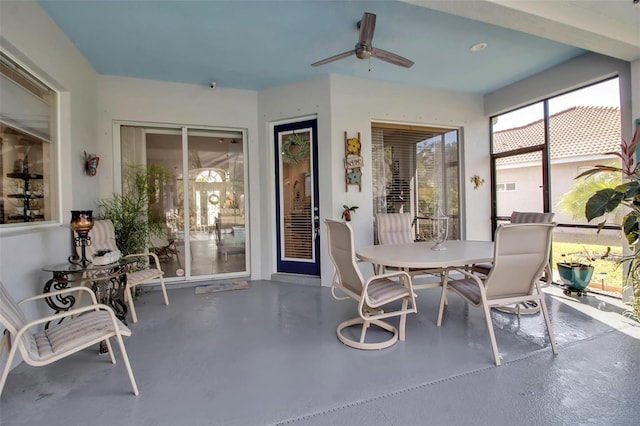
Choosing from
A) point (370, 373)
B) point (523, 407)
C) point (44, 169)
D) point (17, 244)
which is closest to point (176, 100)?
point (44, 169)

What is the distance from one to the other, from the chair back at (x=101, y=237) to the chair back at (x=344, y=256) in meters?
2.62

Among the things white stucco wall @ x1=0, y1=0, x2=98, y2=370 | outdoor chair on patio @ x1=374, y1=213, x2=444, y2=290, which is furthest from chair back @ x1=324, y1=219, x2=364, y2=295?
white stucco wall @ x1=0, y1=0, x2=98, y2=370

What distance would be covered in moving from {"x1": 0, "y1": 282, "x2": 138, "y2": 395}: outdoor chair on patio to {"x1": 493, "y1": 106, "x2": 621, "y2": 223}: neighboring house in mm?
5209

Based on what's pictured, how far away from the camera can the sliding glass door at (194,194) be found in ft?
14.8

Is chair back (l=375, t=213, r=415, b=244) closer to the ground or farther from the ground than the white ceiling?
closer to the ground

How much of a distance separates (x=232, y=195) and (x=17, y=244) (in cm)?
281

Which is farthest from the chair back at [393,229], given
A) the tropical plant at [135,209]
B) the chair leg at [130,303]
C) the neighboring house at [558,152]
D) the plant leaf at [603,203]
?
the tropical plant at [135,209]

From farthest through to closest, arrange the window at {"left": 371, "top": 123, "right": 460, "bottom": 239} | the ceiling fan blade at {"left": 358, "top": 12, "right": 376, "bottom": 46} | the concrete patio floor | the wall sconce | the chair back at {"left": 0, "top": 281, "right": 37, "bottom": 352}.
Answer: the wall sconce
the window at {"left": 371, "top": 123, "right": 460, "bottom": 239}
the ceiling fan blade at {"left": 358, "top": 12, "right": 376, "bottom": 46}
the concrete patio floor
the chair back at {"left": 0, "top": 281, "right": 37, "bottom": 352}

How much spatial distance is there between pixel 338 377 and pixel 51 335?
1934 mm

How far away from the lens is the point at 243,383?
79.7 inches

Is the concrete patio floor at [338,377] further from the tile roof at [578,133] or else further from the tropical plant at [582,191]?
the tile roof at [578,133]

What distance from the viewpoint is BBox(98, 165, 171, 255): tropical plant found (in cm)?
390

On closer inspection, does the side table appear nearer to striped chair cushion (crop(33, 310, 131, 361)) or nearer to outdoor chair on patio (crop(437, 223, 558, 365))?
striped chair cushion (crop(33, 310, 131, 361))

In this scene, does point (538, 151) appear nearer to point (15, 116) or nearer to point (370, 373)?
point (370, 373)
